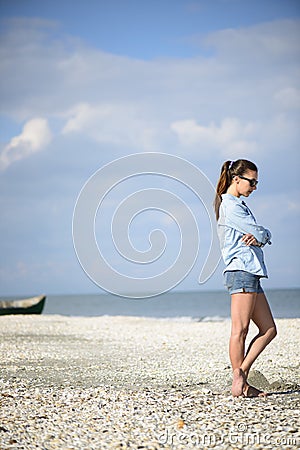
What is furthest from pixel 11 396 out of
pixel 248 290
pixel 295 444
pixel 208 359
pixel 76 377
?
pixel 208 359

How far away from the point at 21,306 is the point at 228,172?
792 inches

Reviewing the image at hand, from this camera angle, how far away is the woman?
5668 millimetres

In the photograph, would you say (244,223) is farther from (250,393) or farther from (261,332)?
(250,393)

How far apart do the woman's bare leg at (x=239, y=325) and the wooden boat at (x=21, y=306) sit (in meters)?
19.8

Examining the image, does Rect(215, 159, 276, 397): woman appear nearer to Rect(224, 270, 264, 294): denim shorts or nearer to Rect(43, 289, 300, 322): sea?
Rect(224, 270, 264, 294): denim shorts

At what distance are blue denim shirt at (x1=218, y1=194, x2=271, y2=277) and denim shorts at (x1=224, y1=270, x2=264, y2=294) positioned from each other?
1.9 inches

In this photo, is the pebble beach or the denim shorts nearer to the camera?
the pebble beach

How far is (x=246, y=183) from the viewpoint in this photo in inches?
235

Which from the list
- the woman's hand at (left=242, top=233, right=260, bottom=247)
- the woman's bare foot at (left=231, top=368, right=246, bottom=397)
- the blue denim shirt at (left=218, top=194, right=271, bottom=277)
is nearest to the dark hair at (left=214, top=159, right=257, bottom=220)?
the blue denim shirt at (left=218, top=194, right=271, bottom=277)

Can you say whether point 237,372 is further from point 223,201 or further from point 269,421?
point 223,201

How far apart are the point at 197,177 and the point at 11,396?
3.58 m

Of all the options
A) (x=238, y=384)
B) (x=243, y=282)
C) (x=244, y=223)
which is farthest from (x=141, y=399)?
(x=244, y=223)

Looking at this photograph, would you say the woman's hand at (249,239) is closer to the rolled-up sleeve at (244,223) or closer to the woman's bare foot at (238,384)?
the rolled-up sleeve at (244,223)

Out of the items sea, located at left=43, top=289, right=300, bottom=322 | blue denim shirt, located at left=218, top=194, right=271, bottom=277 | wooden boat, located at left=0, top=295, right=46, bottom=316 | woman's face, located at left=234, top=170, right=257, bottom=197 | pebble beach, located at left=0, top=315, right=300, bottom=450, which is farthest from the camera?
sea, located at left=43, top=289, right=300, bottom=322
